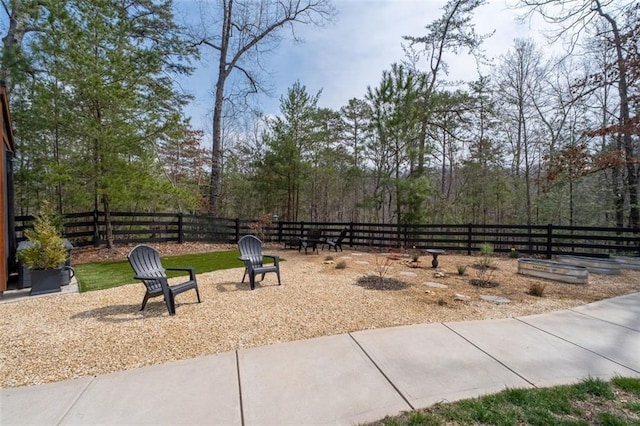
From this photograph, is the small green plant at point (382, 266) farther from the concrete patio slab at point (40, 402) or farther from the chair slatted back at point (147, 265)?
the concrete patio slab at point (40, 402)

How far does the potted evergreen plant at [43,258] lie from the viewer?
Answer: 453 centimetres

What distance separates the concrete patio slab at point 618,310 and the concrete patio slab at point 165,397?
4.67 meters

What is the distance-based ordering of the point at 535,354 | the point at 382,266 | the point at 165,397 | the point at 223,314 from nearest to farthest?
the point at 165,397 → the point at 535,354 → the point at 223,314 → the point at 382,266

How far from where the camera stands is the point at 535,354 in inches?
110

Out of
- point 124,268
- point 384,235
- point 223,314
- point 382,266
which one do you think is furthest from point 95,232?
point 384,235

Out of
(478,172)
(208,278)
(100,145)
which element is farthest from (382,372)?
(478,172)

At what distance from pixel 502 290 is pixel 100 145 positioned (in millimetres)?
10134

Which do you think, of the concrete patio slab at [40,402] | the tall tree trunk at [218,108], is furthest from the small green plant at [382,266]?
the tall tree trunk at [218,108]

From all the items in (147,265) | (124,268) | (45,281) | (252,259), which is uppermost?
(147,265)

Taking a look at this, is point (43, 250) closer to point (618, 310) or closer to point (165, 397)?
point (165, 397)

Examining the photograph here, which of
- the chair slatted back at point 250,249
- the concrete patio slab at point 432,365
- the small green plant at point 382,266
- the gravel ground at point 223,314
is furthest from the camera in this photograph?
the small green plant at point 382,266

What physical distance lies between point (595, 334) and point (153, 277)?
5352 mm

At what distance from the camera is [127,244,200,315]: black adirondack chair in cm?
377

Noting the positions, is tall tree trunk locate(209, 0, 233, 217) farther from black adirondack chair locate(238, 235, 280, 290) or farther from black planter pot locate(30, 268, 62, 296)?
black planter pot locate(30, 268, 62, 296)
